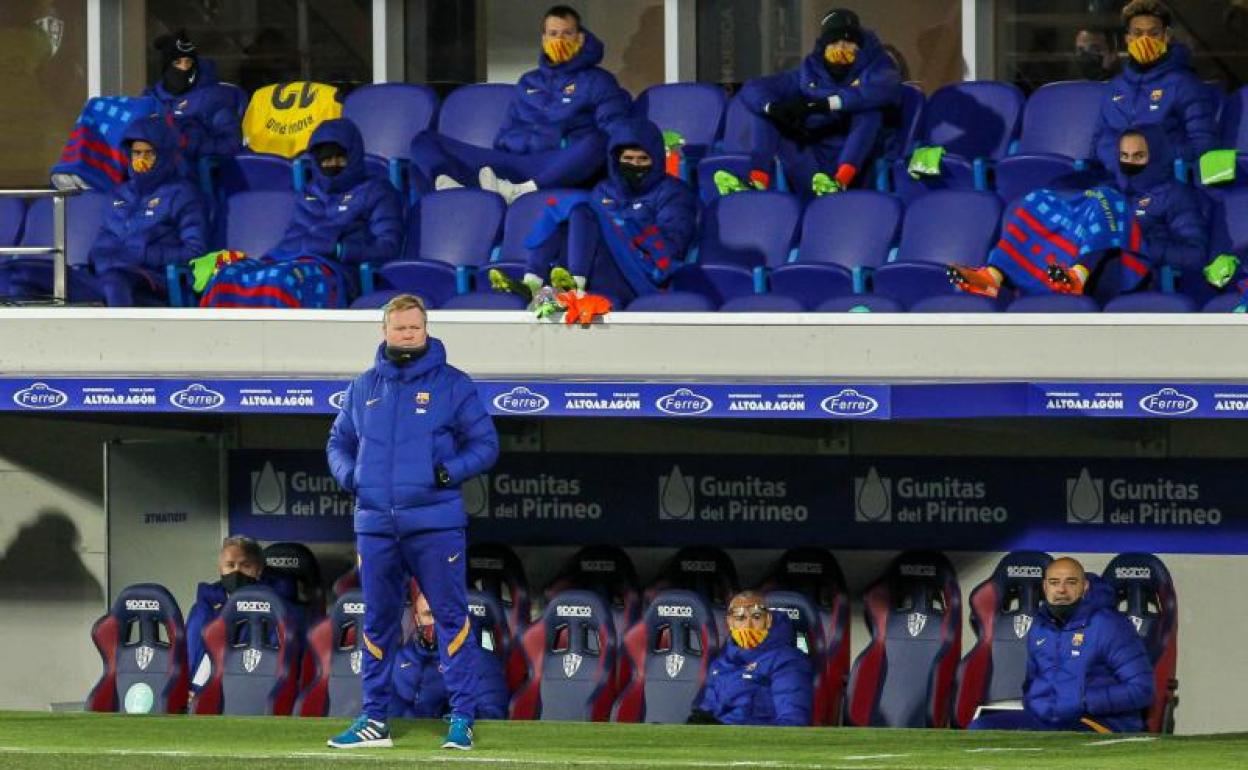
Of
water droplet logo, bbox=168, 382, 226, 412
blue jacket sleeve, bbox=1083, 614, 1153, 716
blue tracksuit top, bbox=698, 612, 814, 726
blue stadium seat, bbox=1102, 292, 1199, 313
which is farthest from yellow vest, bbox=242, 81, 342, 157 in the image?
blue jacket sleeve, bbox=1083, 614, 1153, 716

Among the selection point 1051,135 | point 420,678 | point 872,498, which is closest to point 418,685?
point 420,678

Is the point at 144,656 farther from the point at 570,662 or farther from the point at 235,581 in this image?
the point at 570,662

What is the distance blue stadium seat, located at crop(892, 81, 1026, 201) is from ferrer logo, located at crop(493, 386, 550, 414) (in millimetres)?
→ 2631

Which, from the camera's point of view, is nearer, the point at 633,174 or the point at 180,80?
the point at 633,174

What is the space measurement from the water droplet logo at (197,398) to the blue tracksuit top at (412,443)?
3.41 m

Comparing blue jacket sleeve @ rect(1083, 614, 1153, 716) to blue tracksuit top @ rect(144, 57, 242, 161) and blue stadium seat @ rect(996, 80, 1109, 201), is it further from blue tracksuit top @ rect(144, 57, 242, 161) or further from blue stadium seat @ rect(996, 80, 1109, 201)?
blue tracksuit top @ rect(144, 57, 242, 161)

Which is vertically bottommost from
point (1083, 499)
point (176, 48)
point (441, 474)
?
point (1083, 499)

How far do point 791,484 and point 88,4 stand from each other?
570 cm

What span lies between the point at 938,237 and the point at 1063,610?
2095 mm

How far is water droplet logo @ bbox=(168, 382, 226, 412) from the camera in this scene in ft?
42.3

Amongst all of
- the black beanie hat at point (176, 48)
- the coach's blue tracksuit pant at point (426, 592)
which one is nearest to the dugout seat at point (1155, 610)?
the coach's blue tracksuit pant at point (426, 592)

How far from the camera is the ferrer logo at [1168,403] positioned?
12.0 metres

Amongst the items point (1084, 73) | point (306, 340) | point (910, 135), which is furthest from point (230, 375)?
point (1084, 73)

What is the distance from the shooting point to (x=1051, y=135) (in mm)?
14258
